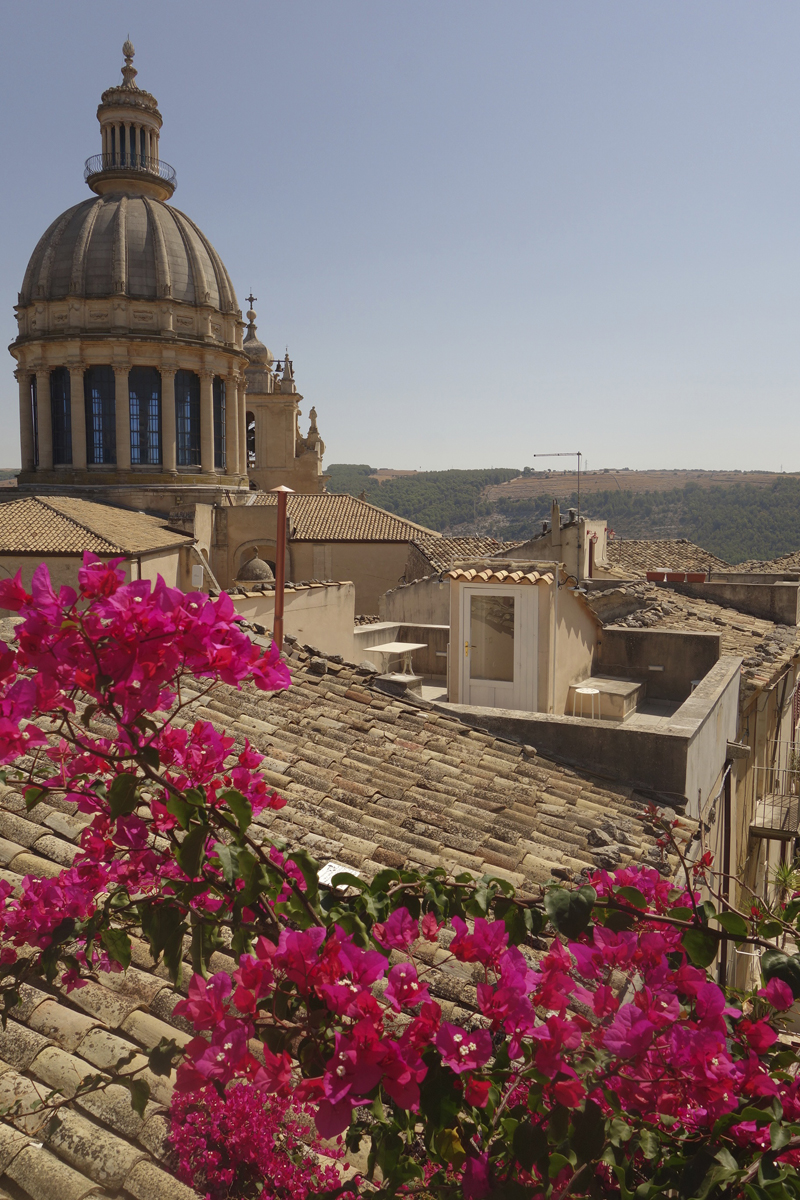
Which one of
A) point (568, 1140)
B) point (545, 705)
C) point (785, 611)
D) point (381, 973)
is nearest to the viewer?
point (381, 973)

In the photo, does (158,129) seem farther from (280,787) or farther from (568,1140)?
(568,1140)

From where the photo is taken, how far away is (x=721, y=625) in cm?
1515

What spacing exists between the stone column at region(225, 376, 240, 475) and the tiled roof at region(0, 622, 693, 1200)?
29.9 m

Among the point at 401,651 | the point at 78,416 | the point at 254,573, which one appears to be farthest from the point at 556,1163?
the point at 78,416

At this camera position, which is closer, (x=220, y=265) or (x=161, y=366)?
(x=161, y=366)

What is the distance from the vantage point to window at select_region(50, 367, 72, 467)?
33719mm

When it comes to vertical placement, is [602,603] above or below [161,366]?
below

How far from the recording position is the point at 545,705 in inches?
336

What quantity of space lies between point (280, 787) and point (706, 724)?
3.84m

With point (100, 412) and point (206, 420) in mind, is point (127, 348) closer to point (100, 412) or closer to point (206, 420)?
point (100, 412)

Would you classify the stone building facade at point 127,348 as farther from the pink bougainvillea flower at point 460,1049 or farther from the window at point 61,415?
the pink bougainvillea flower at point 460,1049

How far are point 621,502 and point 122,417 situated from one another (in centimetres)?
9035

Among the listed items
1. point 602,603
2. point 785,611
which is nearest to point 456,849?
point 602,603

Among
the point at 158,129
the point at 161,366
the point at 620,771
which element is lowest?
the point at 620,771
